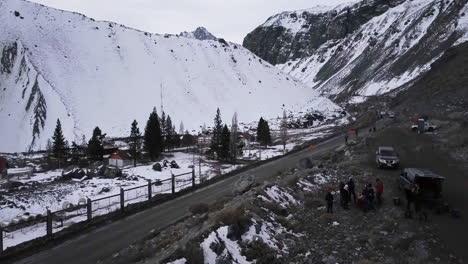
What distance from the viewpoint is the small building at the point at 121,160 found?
47319 mm

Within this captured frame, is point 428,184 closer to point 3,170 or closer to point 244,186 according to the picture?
point 244,186

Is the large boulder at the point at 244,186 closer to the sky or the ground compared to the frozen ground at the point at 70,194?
closer to the sky

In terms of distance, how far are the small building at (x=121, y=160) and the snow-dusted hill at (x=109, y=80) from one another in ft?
85.5

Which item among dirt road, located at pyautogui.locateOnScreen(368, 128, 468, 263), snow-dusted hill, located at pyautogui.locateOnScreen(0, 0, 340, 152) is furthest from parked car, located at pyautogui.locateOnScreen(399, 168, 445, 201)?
snow-dusted hill, located at pyautogui.locateOnScreen(0, 0, 340, 152)

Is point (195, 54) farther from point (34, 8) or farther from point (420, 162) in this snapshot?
point (420, 162)

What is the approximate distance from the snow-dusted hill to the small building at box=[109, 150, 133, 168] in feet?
85.5

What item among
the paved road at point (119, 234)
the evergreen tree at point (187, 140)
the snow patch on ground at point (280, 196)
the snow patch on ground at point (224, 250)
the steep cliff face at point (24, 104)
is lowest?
the paved road at point (119, 234)

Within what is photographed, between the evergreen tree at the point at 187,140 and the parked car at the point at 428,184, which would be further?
the evergreen tree at the point at 187,140

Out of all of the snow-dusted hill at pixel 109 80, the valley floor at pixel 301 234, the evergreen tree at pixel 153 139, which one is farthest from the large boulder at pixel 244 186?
the snow-dusted hill at pixel 109 80

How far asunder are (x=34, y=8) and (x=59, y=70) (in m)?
27.4

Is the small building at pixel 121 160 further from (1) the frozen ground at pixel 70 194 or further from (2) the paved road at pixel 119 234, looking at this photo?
(2) the paved road at pixel 119 234

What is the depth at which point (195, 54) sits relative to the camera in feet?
379

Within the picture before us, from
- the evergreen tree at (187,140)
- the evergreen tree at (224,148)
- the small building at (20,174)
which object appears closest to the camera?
the small building at (20,174)

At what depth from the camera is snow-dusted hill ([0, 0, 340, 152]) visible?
7694 centimetres
